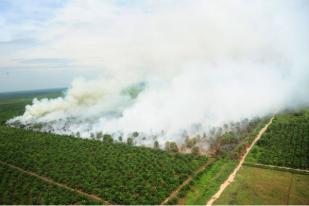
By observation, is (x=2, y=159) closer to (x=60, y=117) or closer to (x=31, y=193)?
(x=31, y=193)

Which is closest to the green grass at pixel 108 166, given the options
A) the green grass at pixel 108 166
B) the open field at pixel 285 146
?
the green grass at pixel 108 166

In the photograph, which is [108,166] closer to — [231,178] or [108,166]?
[108,166]

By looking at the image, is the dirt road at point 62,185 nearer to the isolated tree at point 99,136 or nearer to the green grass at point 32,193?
the green grass at point 32,193

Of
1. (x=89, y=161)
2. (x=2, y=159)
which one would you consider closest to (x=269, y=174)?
(x=89, y=161)

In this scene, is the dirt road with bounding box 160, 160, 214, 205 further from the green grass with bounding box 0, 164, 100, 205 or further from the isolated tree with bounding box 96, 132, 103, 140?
the isolated tree with bounding box 96, 132, 103, 140

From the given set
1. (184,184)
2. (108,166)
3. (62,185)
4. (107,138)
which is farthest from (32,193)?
(107,138)
